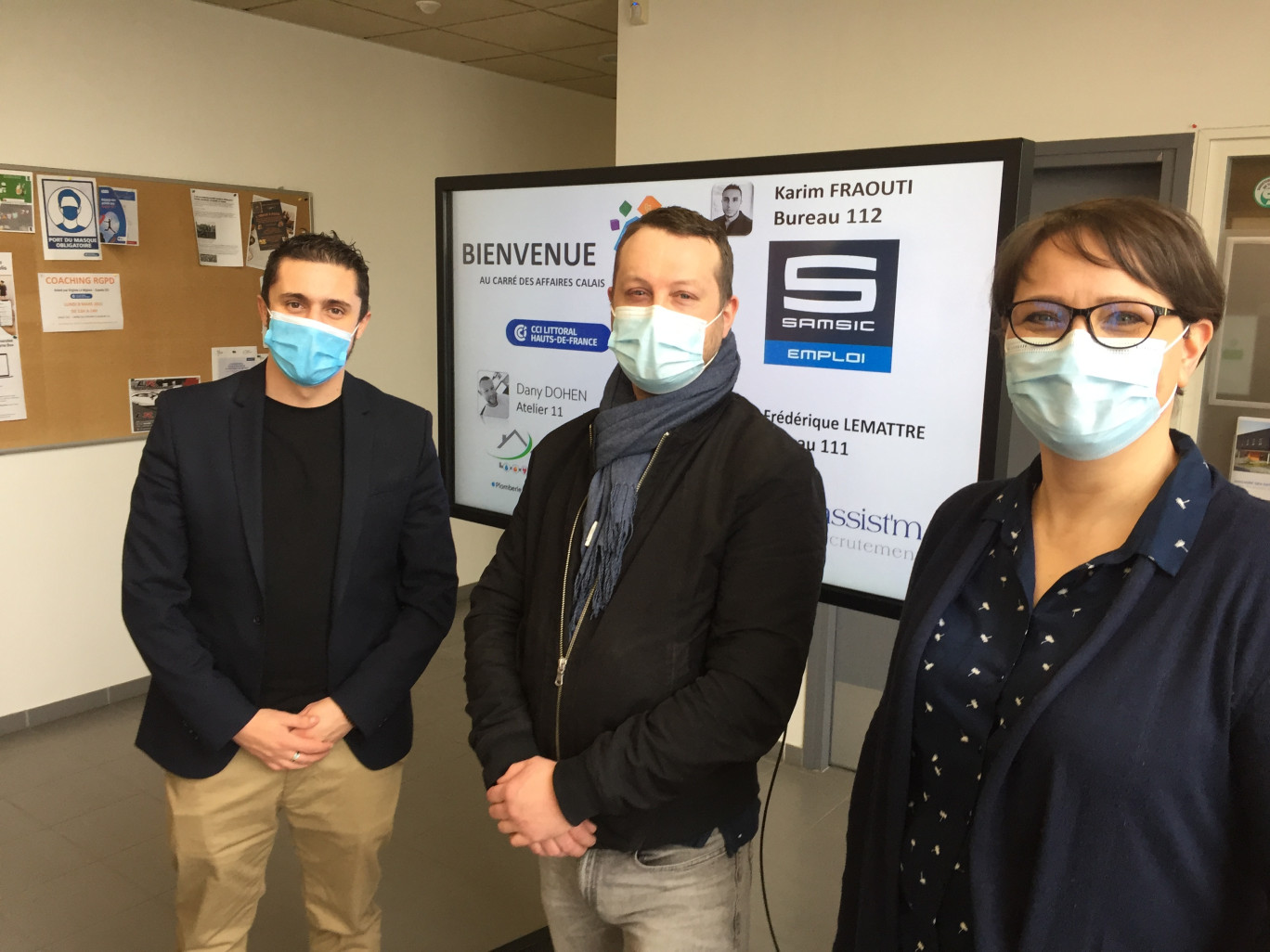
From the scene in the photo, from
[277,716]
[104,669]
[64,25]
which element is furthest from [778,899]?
[64,25]

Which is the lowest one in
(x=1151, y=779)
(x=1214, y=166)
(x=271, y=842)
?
(x=271, y=842)

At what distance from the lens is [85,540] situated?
392 cm

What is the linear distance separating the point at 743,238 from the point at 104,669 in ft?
11.3

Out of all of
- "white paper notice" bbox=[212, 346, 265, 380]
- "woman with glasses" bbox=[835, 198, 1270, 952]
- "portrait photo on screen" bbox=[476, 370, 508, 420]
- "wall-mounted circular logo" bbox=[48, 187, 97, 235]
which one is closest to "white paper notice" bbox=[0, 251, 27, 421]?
"wall-mounted circular logo" bbox=[48, 187, 97, 235]

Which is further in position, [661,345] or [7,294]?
[7,294]

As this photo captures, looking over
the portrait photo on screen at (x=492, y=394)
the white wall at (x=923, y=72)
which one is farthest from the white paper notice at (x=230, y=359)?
the portrait photo on screen at (x=492, y=394)

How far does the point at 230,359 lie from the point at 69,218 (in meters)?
0.85

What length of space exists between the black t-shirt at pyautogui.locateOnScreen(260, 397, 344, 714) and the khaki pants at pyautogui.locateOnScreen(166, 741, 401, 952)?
15 centimetres

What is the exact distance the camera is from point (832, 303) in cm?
181

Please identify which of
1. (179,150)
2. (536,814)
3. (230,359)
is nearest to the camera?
(536,814)

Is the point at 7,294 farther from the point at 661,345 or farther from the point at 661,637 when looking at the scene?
the point at 661,637

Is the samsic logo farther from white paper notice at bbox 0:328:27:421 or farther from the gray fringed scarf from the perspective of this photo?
white paper notice at bbox 0:328:27:421

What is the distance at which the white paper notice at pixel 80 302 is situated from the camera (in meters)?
3.66

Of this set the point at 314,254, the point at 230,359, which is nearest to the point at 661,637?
the point at 314,254
